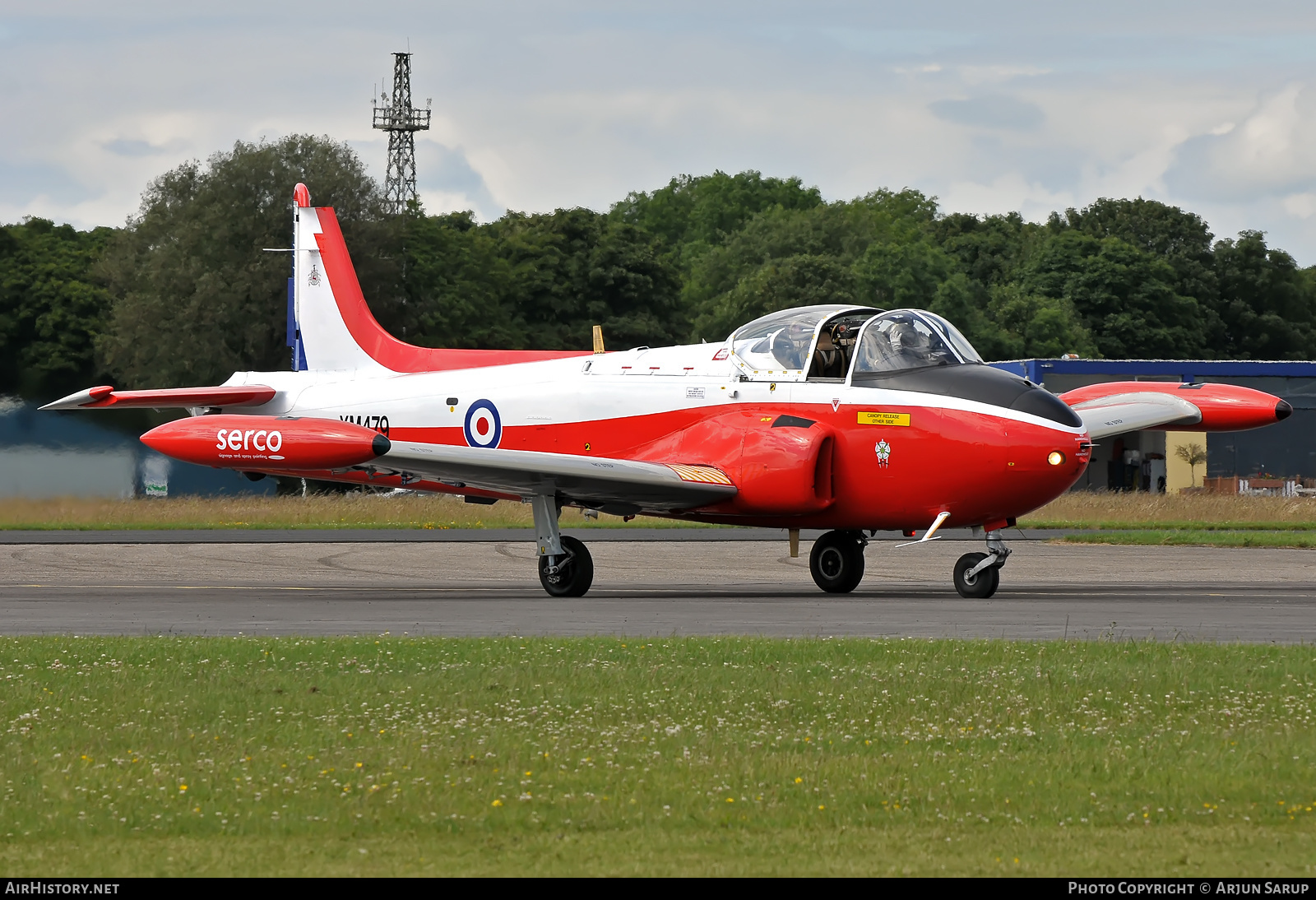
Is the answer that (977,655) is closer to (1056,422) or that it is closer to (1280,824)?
(1280,824)

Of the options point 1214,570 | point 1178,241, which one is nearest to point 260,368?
point 1214,570

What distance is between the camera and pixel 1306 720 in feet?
31.9

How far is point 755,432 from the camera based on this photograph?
66.6 feet

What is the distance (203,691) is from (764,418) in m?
10.7

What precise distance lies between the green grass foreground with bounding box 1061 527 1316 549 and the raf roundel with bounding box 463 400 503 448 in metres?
16.5

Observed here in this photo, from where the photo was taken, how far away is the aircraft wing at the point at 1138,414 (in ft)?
72.0

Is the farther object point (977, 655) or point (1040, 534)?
point (1040, 534)

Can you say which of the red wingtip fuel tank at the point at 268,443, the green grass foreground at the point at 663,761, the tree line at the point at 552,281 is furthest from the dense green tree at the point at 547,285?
the green grass foreground at the point at 663,761

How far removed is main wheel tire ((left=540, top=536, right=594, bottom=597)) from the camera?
20547 mm

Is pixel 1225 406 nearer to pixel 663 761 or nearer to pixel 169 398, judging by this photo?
pixel 169 398

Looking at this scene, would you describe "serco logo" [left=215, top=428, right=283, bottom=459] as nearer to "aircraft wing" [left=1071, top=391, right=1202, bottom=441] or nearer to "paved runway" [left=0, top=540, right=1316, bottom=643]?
"paved runway" [left=0, top=540, right=1316, bottom=643]

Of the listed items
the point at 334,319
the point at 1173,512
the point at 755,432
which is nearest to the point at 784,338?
the point at 755,432

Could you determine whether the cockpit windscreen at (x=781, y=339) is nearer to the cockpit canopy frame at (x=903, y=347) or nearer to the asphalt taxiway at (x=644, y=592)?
the cockpit canopy frame at (x=903, y=347)

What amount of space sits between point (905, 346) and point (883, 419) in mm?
979
